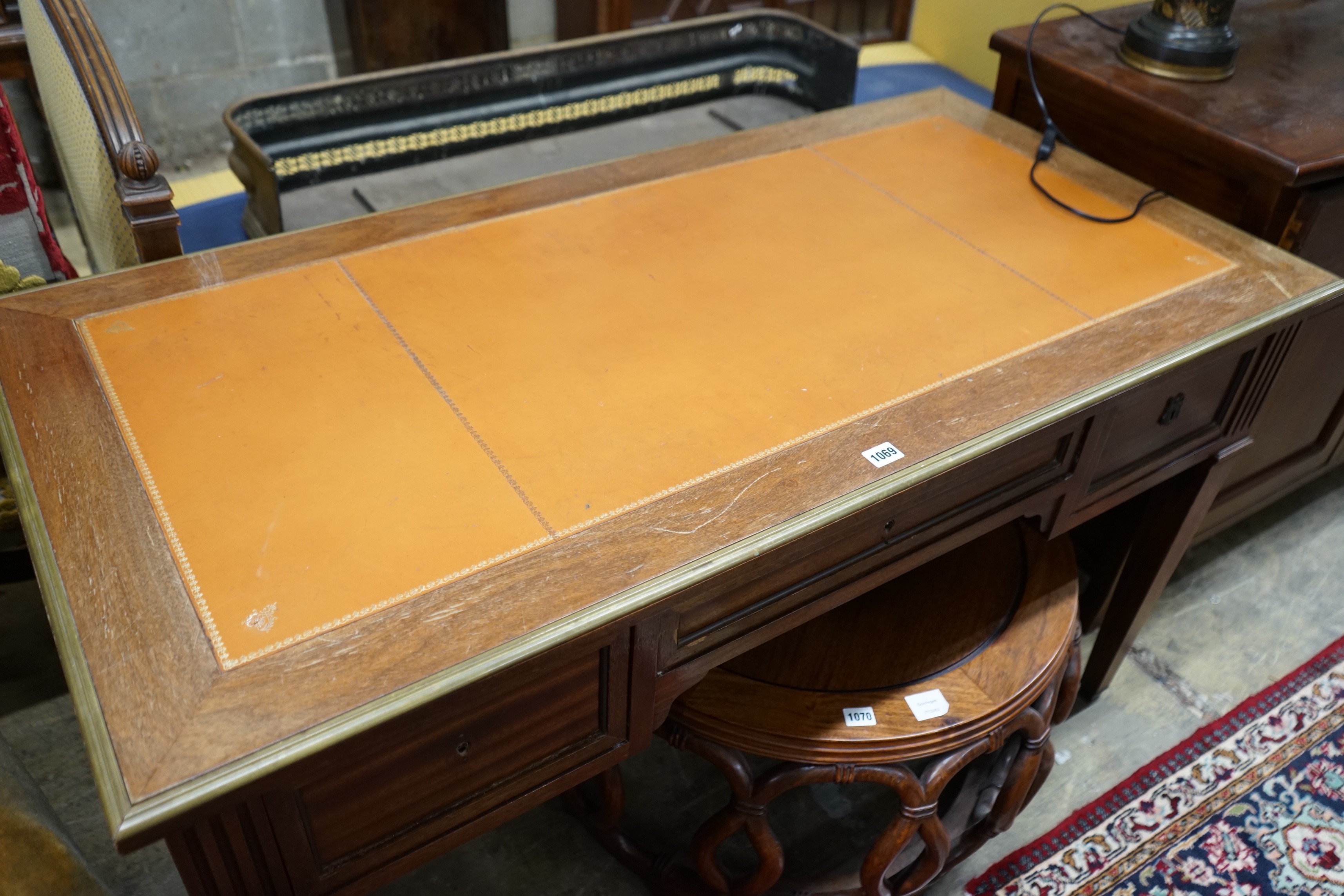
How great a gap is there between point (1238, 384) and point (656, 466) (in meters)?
0.88

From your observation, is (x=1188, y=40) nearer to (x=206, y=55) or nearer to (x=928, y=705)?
(x=928, y=705)

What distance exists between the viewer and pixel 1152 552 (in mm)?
1604

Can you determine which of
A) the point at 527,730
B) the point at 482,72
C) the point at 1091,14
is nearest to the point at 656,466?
the point at 527,730

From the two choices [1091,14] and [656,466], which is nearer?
[656,466]

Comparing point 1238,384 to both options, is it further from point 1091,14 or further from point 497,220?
point 497,220

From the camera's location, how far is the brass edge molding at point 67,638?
693mm

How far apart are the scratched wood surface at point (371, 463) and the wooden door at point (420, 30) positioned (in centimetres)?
188

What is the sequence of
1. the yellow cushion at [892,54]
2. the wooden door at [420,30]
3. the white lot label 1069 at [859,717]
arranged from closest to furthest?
the white lot label 1069 at [859,717]
the wooden door at [420,30]
the yellow cushion at [892,54]

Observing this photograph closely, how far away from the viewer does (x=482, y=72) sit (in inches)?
90.9

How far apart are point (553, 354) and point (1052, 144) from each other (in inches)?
35.7

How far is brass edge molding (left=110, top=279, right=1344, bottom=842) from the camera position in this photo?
69 cm

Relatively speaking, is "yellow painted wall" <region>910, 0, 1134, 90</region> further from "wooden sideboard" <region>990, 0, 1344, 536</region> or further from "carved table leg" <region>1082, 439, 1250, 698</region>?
"carved table leg" <region>1082, 439, 1250, 698</region>

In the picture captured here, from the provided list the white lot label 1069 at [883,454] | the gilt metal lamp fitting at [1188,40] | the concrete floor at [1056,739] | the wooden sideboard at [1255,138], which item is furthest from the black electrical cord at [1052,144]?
the concrete floor at [1056,739]

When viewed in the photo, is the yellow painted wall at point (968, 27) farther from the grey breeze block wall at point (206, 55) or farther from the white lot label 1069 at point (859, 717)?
the white lot label 1069 at point (859, 717)
